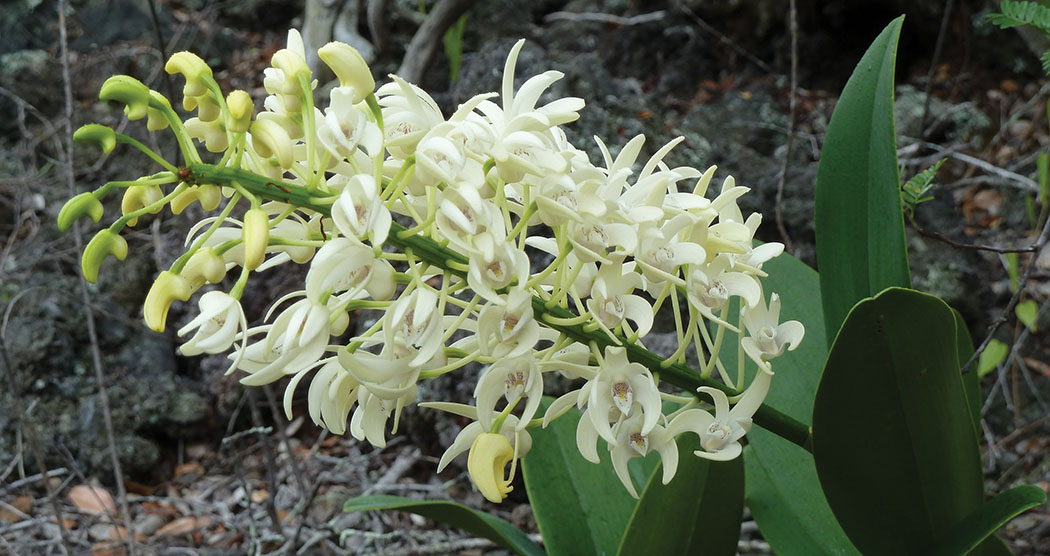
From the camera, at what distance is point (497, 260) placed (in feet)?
2.48

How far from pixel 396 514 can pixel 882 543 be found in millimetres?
1208

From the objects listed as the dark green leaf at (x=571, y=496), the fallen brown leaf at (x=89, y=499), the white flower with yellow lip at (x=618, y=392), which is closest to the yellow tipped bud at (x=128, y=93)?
the white flower with yellow lip at (x=618, y=392)

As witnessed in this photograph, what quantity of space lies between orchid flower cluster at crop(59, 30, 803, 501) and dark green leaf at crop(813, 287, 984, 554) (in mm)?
87

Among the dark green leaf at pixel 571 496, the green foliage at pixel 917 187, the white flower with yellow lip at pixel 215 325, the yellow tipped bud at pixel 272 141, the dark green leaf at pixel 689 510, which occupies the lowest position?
the dark green leaf at pixel 571 496

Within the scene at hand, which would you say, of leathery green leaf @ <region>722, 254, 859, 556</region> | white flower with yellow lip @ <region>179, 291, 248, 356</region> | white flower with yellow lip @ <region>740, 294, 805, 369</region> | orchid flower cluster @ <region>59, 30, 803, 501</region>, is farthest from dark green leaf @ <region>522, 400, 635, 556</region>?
white flower with yellow lip @ <region>179, 291, 248, 356</region>

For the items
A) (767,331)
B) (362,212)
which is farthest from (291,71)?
(767,331)

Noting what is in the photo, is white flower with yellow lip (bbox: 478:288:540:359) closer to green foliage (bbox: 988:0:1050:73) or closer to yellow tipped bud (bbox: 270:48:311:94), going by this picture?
yellow tipped bud (bbox: 270:48:311:94)

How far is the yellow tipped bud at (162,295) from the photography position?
74 cm

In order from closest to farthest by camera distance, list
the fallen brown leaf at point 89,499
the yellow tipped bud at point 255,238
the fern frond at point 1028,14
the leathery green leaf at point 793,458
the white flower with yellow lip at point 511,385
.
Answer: the yellow tipped bud at point 255,238 → the white flower with yellow lip at point 511,385 → the fern frond at point 1028,14 → the leathery green leaf at point 793,458 → the fallen brown leaf at point 89,499

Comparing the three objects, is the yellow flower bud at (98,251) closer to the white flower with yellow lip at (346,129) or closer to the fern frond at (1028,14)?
the white flower with yellow lip at (346,129)

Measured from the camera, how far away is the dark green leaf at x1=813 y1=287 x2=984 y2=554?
0.82 meters

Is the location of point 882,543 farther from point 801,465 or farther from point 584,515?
point 584,515

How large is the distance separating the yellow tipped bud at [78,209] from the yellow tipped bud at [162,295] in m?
0.08

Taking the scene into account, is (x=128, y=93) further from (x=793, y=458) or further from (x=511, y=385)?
(x=793, y=458)
